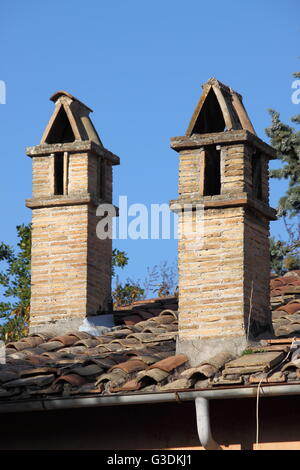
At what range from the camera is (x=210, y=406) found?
10.4 meters

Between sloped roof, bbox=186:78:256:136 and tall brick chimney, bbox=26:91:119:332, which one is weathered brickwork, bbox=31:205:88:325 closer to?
tall brick chimney, bbox=26:91:119:332

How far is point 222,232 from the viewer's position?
11.7m

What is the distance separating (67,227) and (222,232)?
2.42 m

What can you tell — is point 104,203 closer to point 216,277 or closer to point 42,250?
point 42,250

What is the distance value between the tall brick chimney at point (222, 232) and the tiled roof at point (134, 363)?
1.00 ft

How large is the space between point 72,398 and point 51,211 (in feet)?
11.5

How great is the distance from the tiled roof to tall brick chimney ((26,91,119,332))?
407 mm

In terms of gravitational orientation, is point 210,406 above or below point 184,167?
below

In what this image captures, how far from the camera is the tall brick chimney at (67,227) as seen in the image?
13336 millimetres

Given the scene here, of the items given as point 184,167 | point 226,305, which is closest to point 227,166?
point 184,167

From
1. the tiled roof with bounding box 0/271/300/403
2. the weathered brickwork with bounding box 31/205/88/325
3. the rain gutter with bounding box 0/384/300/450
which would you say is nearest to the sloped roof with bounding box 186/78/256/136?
the weathered brickwork with bounding box 31/205/88/325

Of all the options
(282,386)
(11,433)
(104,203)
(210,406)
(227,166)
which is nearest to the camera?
(282,386)

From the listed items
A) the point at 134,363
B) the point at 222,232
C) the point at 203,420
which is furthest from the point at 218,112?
the point at 203,420

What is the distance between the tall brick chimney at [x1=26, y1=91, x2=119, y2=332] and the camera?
13.3m
